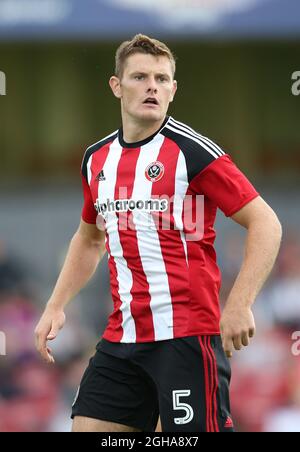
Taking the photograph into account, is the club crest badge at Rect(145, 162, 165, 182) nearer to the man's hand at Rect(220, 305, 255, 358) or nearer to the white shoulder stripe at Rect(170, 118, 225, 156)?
the white shoulder stripe at Rect(170, 118, 225, 156)

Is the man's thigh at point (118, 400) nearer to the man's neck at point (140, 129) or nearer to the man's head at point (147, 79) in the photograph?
the man's neck at point (140, 129)

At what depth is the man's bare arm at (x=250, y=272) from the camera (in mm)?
4152

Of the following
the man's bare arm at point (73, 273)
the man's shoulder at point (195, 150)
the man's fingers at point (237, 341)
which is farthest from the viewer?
the man's bare arm at point (73, 273)

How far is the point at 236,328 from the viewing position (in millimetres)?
4145

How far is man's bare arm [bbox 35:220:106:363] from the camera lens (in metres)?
4.92

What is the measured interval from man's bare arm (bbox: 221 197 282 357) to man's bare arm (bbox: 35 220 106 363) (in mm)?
960

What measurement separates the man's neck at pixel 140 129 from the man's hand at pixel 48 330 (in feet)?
2.88

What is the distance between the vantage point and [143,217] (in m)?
4.55

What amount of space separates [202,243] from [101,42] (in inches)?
389

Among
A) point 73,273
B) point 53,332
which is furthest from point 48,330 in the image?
point 73,273

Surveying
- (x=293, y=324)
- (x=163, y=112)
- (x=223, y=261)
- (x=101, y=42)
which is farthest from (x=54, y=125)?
(x=163, y=112)

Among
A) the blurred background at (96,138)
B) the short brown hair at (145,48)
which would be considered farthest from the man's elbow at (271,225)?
the blurred background at (96,138)
